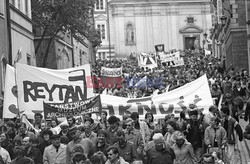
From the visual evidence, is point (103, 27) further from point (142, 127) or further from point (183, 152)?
point (183, 152)

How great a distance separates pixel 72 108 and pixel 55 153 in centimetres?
310

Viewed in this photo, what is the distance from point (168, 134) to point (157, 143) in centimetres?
176

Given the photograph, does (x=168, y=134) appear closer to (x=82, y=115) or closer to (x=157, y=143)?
(x=157, y=143)

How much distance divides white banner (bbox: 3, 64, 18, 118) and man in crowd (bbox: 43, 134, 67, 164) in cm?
322

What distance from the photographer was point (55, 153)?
11.3m

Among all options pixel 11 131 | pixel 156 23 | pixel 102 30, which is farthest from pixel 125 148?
pixel 102 30

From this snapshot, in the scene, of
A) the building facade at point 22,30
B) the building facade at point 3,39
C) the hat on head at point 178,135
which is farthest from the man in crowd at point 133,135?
the building facade at point 22,30

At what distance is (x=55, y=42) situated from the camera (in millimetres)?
43469

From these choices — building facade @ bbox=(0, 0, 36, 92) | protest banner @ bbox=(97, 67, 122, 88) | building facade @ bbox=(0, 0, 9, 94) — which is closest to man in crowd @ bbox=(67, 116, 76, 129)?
building facade @ bbox=(0, 0, 36, 92)

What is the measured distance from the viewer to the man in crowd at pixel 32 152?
1119 centimetres

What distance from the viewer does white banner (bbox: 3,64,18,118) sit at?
1439 centimetres

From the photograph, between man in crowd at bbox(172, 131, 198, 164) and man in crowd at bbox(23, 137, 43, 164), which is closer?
man in crowd at bbox(172, 131, 198, 164)

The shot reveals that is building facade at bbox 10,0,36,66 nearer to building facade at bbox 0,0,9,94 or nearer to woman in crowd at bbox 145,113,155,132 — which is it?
building facade at bbox 0,0,9,94

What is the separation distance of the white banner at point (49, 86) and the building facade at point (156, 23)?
80164 mm
